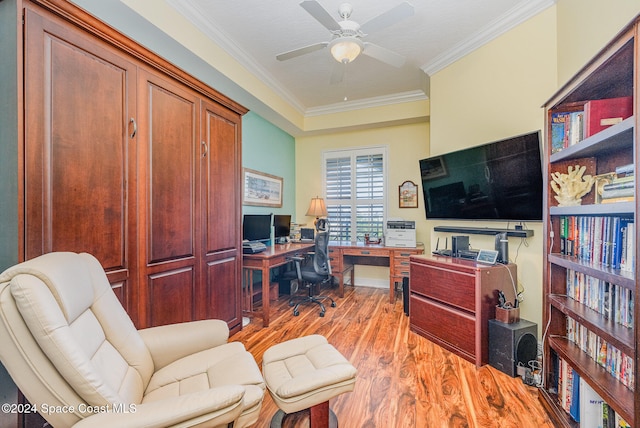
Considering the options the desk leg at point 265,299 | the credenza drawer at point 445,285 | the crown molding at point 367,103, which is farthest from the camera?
the crown molding at point 367,103

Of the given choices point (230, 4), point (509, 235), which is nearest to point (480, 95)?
point (509, 235)

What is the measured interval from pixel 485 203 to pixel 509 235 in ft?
1.14

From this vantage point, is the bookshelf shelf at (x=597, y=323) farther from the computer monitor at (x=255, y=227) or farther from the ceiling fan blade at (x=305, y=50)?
the computer monitor at (x=255, y=227)

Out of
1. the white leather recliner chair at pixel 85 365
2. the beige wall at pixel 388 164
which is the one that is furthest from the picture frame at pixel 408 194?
the white leather recliner chair at pixel 85 365

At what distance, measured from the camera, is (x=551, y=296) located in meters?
1.67

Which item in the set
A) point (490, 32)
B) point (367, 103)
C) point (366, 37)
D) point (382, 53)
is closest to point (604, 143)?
point (382, 53)

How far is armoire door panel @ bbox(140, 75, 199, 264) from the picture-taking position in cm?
183

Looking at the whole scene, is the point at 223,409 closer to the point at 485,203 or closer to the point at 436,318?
the point at 436,318

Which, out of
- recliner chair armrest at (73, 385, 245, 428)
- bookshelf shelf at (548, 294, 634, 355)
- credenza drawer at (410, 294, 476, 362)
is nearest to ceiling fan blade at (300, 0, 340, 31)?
recliner chair armrest at (73, 385, 245, 428)

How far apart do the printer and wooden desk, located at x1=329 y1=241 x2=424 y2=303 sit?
4.6 inches

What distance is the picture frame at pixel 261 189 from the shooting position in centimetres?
368

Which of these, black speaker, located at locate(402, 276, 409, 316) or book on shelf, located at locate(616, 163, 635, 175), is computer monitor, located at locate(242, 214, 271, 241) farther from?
book on shelf, located at locate(616, 163, 635, 175)

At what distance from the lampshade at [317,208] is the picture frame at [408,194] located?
1233mm

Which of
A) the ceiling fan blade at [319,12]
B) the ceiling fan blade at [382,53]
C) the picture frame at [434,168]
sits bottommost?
the picture frame at [434,168]
